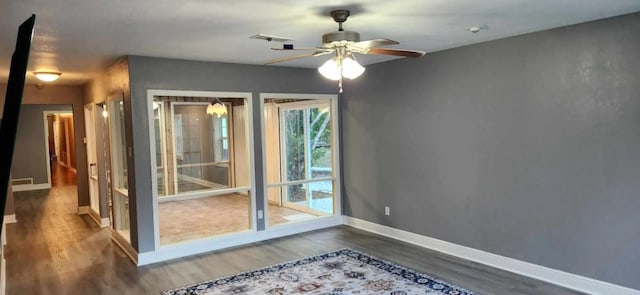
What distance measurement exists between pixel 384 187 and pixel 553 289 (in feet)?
7.98

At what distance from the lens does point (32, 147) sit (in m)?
11.3

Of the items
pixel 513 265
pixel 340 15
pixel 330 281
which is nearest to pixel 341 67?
pixel 340 15

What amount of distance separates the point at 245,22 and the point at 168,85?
2.02 m

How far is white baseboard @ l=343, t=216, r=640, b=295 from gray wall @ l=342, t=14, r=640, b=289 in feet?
0.21

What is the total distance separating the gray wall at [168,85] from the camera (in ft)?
15.7

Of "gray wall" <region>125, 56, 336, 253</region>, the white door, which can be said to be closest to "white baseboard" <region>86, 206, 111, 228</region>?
the white door

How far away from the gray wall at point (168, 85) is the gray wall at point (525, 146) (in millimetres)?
1619

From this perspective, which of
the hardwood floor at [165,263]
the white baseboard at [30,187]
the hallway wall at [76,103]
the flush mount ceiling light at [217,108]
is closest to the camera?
the hardwood floor at [165,263]

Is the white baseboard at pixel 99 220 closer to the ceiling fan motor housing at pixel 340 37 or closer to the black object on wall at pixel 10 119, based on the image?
the ceiling fan motor housing at pixel 340 37

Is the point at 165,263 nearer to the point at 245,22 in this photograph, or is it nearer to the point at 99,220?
the point at 99,220

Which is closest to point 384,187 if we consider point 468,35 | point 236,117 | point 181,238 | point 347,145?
point 347,145

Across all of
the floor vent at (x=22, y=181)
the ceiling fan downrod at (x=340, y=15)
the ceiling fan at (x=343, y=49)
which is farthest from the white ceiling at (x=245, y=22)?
the floor vent at (x=22, y=181)

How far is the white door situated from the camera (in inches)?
280

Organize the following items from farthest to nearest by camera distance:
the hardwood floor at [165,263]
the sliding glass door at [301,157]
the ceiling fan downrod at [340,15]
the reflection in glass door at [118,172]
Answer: the sliding glass door at [301,157] < the reflection in glass door at [118,172] < the hardwood floor at [165,263] < the ceiling fan downrod at [340,15]
